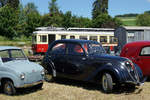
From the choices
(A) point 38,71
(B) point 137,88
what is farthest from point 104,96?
(A) point 38,71

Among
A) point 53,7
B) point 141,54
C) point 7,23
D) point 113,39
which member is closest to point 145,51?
point 141,54

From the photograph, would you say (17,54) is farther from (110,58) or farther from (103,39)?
(103,39)

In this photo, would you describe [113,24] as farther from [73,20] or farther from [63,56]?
[63,56]

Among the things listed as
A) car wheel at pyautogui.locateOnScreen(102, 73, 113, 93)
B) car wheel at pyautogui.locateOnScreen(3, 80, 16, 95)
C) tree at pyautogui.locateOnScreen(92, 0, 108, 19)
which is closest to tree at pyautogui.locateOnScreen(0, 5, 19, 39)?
tree at pyautogui.locateOnScreen(92, 0, 108, 19)

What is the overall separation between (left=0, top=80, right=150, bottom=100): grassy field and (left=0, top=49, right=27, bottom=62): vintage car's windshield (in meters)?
1.19

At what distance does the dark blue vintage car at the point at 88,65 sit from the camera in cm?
680

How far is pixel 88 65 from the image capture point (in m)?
7.49

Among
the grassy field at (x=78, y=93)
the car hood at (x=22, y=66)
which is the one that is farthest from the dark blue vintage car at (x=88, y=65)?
the car hood at (x=22, y=66)

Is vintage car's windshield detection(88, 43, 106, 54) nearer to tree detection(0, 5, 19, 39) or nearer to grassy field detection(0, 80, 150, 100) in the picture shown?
grassy field detection(0, 80, 150, 100)

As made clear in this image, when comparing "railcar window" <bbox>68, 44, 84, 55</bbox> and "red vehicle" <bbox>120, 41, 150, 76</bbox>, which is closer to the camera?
"railcar window" <bbox>68, 44, 84, 55</bbox>

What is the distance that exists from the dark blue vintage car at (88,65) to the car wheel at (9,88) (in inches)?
83.0

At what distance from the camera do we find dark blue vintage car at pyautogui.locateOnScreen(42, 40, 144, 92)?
6801 millimetres

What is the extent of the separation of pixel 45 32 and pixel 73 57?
1633 cm

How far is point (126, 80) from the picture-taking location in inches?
263
